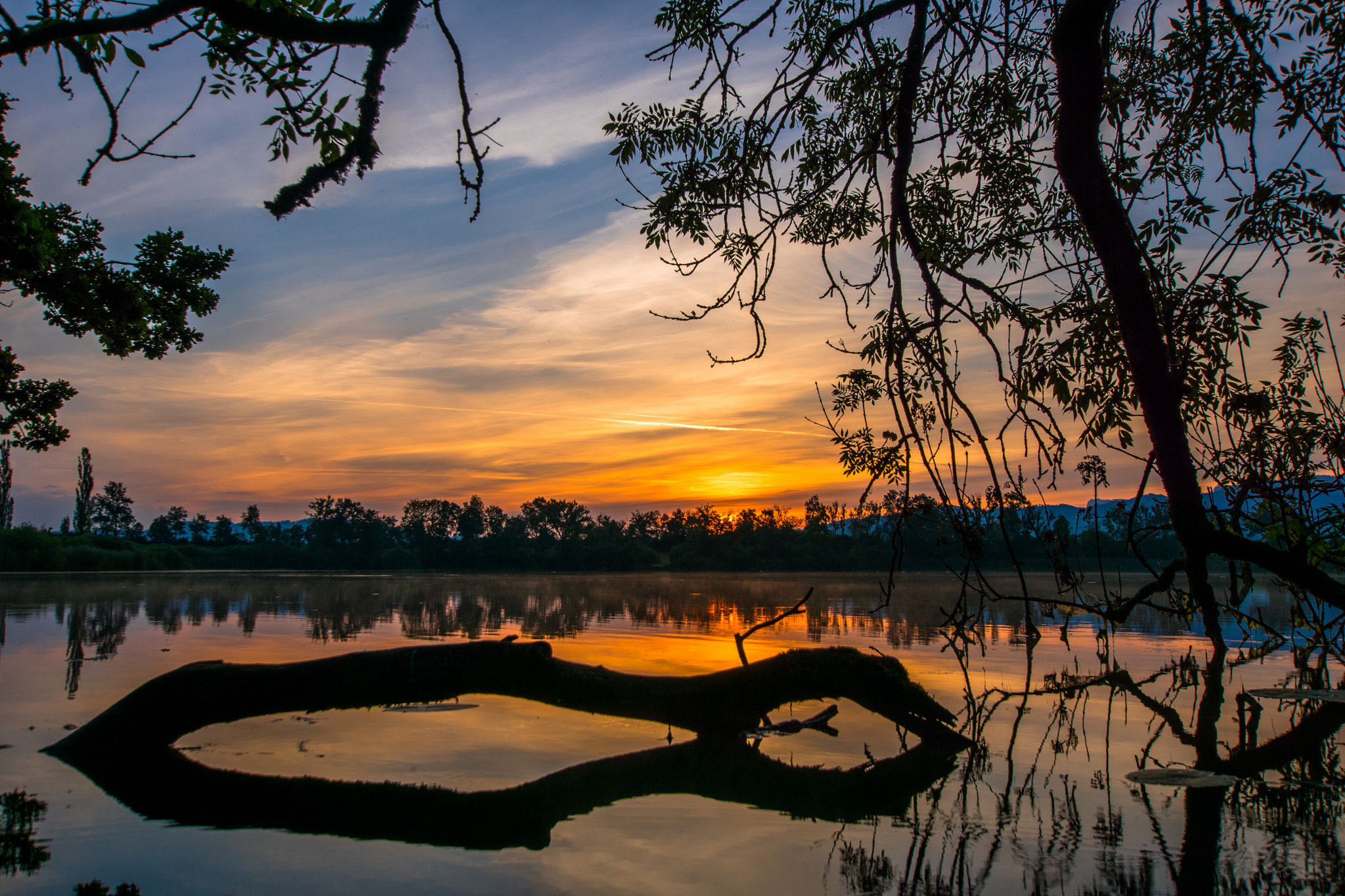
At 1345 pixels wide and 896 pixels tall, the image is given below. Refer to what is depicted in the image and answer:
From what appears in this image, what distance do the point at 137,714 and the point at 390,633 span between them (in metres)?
10.1

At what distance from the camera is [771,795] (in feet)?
19.3

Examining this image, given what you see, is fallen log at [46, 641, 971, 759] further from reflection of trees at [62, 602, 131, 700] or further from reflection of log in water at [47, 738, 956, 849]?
reflection of trees at [62, 602, 131, 700]

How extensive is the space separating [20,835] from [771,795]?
5.05 metres

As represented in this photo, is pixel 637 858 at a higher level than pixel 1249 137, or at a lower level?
lower

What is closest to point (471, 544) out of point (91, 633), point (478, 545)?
point (478, 545)

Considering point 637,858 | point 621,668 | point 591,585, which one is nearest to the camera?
point 637,858

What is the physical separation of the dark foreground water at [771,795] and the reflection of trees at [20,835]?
0.02 metres

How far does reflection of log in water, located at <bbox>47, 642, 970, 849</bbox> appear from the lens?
531cm

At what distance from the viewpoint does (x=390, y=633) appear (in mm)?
16281

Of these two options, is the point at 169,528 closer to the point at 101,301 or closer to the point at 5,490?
the point at 5,490

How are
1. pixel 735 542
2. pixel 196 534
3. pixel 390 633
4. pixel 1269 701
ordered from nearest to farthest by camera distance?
1. pixel 1269 701
2. pixel 390 633
3. pixel 735 542
4. pixel 196 534

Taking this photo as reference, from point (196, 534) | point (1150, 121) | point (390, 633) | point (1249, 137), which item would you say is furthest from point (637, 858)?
point (196, 534)

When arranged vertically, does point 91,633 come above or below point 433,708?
below

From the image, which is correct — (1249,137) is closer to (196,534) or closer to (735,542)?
(735,542)
